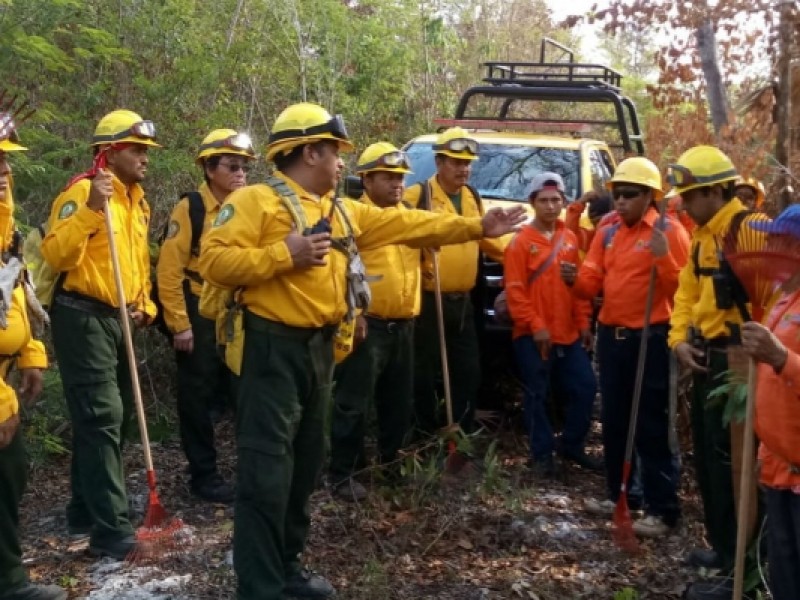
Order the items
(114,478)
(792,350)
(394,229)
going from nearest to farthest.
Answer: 1. (792,350)
2. (394,229)
3. (114,478)

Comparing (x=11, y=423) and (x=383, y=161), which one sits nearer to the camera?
(x=11, y=423)

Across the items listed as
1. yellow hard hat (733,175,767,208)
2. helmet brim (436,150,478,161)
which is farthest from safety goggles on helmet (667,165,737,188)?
helmet brim (436,150,478,161)

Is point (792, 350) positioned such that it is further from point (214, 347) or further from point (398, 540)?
point (214, 347)

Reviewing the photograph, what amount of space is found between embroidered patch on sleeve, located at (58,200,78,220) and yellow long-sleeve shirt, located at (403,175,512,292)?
8.34 feet

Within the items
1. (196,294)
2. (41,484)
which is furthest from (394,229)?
(41,484)

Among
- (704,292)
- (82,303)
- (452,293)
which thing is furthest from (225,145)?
(704,292)

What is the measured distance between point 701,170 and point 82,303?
3.31m

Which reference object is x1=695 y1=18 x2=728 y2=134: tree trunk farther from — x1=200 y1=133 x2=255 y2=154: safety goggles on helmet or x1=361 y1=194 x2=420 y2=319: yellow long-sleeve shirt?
x1=200 y1=133 x2=255 y2=154: safety goggles on helmet

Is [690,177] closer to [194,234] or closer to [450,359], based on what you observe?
[450,359]

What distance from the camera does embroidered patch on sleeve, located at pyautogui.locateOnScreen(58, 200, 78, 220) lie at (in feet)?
16.9

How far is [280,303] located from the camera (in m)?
4.35

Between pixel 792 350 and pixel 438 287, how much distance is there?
348 cm

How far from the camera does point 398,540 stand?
18.2 ft

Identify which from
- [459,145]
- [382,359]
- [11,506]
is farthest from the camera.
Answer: [459,145]
